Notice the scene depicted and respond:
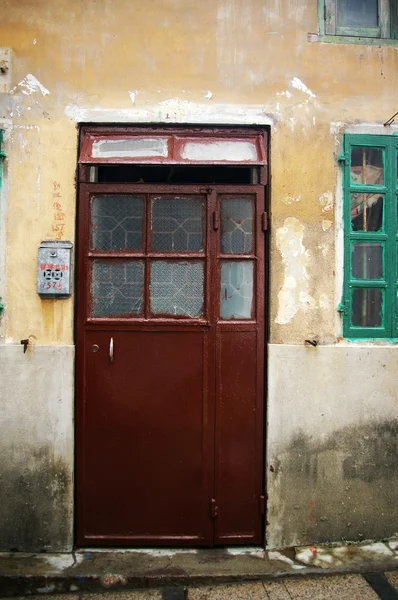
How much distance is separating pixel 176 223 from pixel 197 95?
3.09 ft

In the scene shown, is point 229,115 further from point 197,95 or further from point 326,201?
point 326,201

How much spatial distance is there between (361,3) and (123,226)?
8.15 feet

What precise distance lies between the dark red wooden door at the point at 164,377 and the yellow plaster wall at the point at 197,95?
25 centimetres

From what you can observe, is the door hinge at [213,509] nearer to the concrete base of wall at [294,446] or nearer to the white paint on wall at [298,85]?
the concrete base of wall at [294,446]

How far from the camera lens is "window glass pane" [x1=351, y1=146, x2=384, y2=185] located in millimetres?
3361

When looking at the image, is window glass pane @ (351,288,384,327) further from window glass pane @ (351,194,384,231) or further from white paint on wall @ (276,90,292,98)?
white paint on wall @ (276,90,292,98)

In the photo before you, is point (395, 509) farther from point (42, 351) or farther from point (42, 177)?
point (42, 177)

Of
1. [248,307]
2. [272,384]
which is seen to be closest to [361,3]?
[248,307]

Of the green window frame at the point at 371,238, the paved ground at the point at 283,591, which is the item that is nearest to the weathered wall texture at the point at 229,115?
the green window frame at the point at 371,238

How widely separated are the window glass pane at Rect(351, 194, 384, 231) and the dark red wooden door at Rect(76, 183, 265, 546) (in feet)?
2.31

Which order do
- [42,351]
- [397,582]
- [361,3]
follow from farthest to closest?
[361,3]
[42,351]
[397,582]

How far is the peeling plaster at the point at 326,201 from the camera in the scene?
10.9 ft

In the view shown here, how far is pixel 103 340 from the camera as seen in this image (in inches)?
128

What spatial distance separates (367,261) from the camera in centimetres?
336
